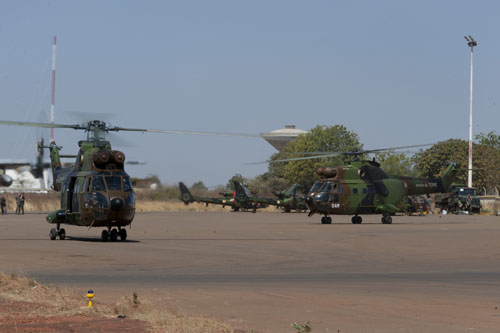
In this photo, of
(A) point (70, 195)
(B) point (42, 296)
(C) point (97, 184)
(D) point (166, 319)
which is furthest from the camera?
(A) point (70, 195)

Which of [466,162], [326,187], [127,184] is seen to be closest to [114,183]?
[127,184]

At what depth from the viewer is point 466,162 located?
11794cm

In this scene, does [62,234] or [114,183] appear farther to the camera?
[62,234]

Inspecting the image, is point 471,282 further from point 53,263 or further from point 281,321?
point 53,263

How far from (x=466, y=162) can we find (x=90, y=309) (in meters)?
111

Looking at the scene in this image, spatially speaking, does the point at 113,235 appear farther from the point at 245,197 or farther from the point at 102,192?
the point at 245,197

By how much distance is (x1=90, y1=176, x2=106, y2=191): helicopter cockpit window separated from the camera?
1125 inches

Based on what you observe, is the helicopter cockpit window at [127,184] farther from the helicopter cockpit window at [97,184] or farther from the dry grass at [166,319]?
the dry grass at [166,319]

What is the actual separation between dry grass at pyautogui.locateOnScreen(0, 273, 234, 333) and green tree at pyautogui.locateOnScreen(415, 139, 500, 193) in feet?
322

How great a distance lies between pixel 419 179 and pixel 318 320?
42160mm

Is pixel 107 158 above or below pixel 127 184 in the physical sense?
above

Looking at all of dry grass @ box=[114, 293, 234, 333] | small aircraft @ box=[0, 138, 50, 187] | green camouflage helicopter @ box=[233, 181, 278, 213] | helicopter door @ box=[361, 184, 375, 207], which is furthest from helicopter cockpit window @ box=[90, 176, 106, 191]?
green camouflage helicopter @ box=[233, 181, 278, 213]

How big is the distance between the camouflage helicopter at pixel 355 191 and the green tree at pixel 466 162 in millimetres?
60395

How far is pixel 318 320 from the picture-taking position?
11.6 meters
